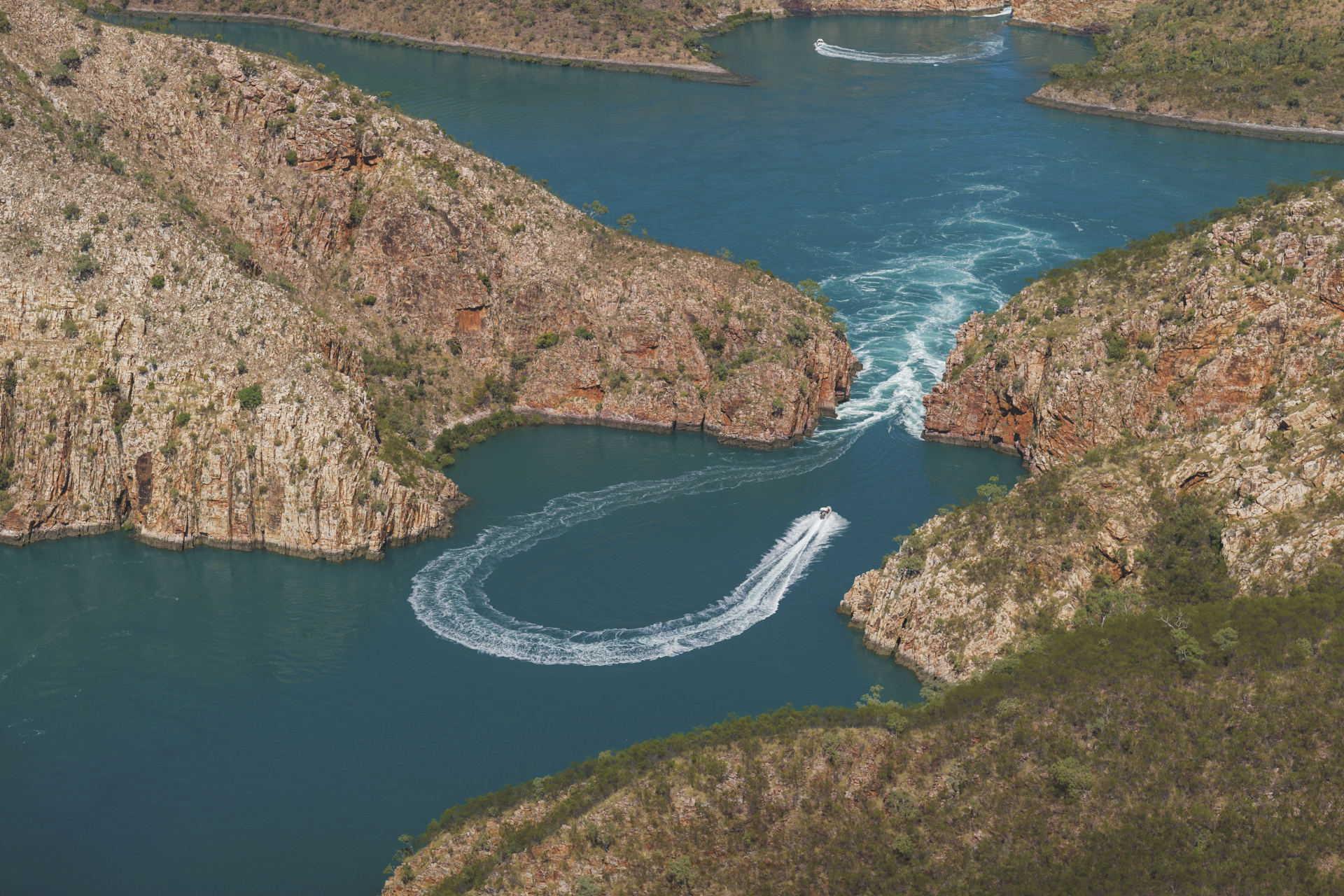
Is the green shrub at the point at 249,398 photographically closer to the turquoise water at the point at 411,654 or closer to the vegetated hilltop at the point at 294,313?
the vegetated hilltop at the point at 294,313

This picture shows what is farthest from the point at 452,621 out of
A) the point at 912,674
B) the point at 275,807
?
the point at 912,674

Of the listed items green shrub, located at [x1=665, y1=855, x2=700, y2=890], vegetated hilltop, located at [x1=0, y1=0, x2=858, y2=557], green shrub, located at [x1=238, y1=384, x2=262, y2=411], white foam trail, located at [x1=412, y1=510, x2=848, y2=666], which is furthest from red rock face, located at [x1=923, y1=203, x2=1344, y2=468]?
green shrub, located at [x1=665, y1=855, x2=700, y2=890]

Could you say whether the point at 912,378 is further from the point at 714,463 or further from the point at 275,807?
the point at 275,807

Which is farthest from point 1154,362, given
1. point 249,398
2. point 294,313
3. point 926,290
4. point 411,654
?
point 249,398

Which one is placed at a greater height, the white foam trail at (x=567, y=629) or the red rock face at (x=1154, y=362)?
the red rock face at (x=1154, y=362)

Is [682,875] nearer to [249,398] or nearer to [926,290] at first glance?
[249,398]

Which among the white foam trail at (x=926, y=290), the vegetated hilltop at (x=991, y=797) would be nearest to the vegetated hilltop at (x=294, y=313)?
the white foam trail at (x=926, y=290)

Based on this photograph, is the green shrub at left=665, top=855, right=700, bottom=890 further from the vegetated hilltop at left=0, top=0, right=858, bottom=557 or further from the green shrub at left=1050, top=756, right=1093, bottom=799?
the vegetated hilltop at left=0, top=0, right=858, bottom=557
